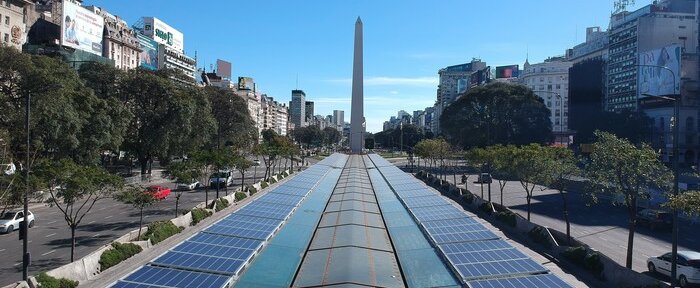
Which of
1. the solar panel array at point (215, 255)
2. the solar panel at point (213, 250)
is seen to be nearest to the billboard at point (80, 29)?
the solar panel array at point (215, 255)

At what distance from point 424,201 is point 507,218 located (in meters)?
5.14

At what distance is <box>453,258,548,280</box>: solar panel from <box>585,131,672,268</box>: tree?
7189 mm

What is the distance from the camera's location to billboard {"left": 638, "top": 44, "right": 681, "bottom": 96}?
76.0 metres

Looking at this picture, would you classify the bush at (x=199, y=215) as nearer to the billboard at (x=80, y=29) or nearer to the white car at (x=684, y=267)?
the white car at (x=684, y=267)

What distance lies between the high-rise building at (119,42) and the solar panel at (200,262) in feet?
291

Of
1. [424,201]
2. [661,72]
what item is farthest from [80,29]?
[661,72]

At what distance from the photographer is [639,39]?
92062 mm

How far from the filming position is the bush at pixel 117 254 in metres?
17.3

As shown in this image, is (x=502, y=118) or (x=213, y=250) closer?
(x=213, y=250)

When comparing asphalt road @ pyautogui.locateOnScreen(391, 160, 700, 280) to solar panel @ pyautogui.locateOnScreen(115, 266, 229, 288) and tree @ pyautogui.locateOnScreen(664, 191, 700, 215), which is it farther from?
solar panel @ pyautogui.locateOnScreen(115, 266, 229, 288)

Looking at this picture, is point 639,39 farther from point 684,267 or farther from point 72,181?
point 72,181

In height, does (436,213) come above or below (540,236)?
above

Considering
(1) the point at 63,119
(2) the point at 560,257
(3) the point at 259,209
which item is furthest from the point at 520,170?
(1) the point at 63,119

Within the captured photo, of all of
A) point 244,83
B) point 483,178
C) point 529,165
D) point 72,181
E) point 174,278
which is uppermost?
point 244,83
